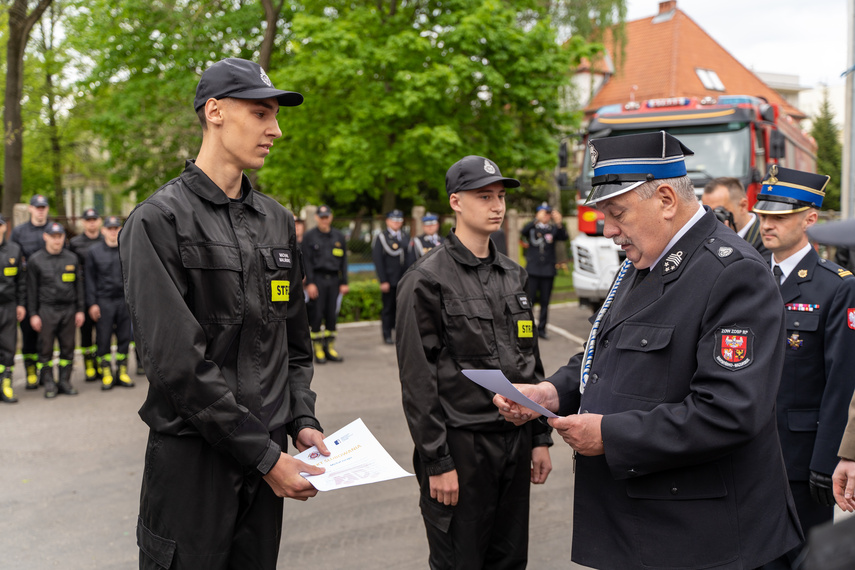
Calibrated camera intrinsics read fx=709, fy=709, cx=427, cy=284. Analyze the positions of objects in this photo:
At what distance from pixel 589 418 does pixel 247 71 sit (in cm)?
160

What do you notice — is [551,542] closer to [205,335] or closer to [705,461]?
[705,461]

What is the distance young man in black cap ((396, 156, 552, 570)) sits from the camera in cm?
→ 309

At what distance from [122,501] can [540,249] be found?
29.6 ft

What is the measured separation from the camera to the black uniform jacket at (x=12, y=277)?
28.7ft

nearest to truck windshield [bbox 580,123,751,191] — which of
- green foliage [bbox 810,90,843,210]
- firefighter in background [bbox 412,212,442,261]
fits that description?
firefighter in background [bbox 412,212,442,261]

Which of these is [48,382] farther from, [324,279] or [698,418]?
[698,418]

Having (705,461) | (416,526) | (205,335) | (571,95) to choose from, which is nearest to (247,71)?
(205,335)

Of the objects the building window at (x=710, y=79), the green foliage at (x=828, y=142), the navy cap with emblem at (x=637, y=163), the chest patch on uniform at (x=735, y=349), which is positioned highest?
the building window at (x=710, y=79)

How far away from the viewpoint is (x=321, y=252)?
11219 mm

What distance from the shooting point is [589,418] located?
2.20 m

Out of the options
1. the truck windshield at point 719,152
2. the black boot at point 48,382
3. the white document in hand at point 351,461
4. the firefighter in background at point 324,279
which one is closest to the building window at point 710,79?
the truck windshield at point 719,152

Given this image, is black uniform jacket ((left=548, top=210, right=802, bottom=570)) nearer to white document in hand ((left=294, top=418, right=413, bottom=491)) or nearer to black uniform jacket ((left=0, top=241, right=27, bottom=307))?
white document in hand ((left=294, top=418, right=413, bottom=491))

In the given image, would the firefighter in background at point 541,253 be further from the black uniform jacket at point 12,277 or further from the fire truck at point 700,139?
the black uniform jacket at point 12,277

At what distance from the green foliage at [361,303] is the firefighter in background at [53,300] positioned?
594 centimetres
